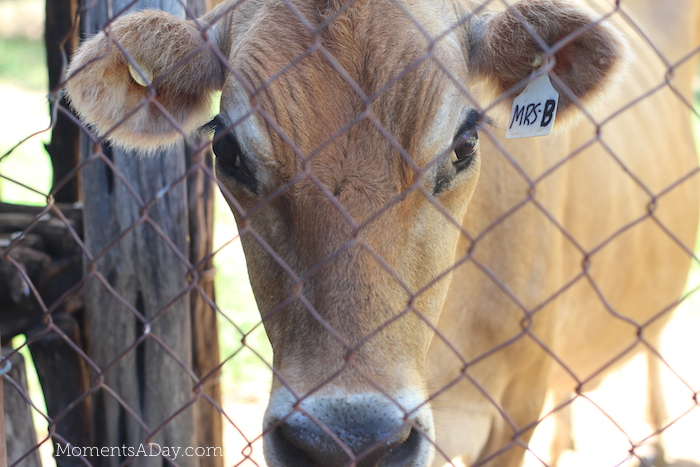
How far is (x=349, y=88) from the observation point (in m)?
1.81

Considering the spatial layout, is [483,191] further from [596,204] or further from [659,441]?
[659,441]

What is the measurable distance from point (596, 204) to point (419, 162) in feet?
5.99

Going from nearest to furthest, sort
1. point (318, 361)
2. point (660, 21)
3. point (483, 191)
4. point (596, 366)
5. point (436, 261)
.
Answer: point (318, 361) → point (436, 261) → point (483, 191) → point (596, 366) → point (660, 21)

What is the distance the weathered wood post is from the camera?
Answer: 2.63m

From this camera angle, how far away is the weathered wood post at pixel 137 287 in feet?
8.64

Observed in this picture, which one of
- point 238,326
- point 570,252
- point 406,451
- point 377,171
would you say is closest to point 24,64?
point 238,326

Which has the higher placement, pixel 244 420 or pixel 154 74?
pixel 154 74

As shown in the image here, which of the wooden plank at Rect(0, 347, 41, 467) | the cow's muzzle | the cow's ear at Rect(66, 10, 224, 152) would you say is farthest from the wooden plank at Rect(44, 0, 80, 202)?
the cow's muzzle

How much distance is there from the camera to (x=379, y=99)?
1.82 metres

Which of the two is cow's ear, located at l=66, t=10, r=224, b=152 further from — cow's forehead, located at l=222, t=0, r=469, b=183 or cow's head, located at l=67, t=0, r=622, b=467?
cow's forehead, located at l=222, t=0, r=469, b=183

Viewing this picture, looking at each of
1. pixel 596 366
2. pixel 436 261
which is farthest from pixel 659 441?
pixel 436 261
